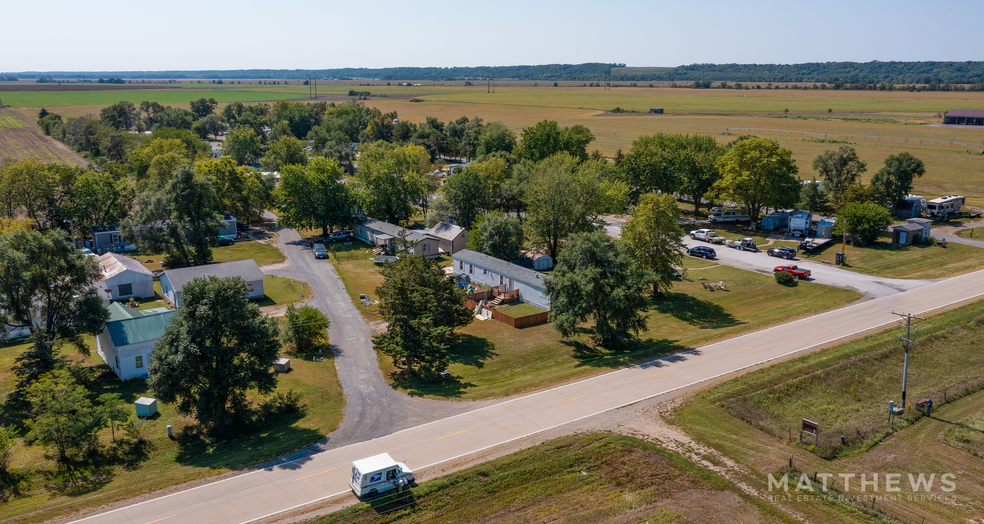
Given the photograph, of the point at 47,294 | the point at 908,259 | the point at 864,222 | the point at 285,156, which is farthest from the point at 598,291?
the point at 285,156

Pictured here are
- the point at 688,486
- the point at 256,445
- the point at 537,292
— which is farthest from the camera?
the point at 537,292

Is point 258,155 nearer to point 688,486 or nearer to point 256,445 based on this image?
point 256,445

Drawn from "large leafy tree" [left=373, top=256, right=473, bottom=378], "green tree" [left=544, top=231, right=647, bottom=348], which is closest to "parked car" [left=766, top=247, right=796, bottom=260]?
"green tree" [left=544, top=231, right=647, bottom=348]

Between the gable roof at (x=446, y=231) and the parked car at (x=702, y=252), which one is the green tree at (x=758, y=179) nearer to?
the parked car at (x=702, y=252)

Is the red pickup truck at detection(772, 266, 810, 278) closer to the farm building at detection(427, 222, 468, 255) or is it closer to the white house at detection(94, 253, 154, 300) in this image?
the farm building at detection(427, 222, 468, 255)

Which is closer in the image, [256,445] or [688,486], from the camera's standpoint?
[688,486]

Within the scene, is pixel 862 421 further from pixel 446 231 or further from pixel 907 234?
pixel 446 231

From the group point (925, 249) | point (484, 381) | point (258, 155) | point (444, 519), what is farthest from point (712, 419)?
point (258, 155)
